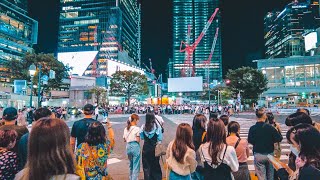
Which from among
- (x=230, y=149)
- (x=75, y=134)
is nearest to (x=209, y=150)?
Result: (x=230, y=149)

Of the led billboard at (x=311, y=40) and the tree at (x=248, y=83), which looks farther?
the led billboard at (x=311, y=40)

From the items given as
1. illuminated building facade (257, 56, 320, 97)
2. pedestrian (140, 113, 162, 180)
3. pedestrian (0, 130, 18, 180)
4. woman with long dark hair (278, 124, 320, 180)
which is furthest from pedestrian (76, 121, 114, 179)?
illuminated building facade (257, 56, 320, 97)

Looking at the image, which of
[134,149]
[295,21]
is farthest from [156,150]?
[295,21]

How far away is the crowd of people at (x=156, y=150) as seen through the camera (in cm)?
222

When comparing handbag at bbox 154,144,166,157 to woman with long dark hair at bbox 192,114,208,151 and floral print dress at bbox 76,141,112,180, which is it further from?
floral print dress at bbox 76,141,112,180

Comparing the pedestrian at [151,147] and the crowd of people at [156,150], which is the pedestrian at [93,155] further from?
the pedestrian at [151,147]

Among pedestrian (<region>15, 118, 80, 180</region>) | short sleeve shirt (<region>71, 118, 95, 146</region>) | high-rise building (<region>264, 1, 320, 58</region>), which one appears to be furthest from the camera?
high-rise building (<region>264, 1, 320, 58</region>)

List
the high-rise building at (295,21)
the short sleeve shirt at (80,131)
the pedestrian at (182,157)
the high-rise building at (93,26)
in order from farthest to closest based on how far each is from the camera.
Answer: the high-rise building at (295,21)
the high-rise building at (93,26)
the short sleeve shirt at (80,131)
the pedestrian at (182,157)

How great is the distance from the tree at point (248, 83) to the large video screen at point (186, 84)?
897cm

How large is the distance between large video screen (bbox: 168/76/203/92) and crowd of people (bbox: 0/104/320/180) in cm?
5936

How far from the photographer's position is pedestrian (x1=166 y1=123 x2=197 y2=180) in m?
4.03

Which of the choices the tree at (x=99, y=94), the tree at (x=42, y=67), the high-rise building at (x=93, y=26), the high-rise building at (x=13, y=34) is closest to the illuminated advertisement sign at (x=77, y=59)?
the high-rise building at (x=13, y=34)

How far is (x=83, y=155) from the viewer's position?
151 inches

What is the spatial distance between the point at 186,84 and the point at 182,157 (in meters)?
62.8
